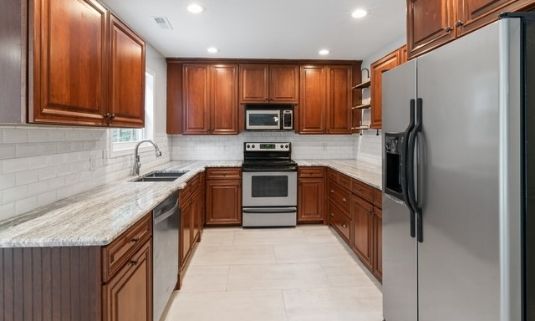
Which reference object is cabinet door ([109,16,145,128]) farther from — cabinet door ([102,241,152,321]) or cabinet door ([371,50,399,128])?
cabinet door ([371,50,399,128])

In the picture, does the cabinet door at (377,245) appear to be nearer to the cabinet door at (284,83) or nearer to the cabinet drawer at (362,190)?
the cabinet drawer at (362,190)

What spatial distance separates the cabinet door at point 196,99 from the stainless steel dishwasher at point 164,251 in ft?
7.90

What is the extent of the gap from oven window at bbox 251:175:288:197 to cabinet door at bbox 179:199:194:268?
1357mm

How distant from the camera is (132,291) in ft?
5.64

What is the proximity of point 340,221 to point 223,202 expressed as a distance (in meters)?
1.62

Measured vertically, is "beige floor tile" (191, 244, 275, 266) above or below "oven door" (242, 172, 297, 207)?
below

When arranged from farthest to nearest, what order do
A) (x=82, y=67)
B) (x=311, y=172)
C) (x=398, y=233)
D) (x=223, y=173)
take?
(x=311, y=172), (x=223, y=173), (x=398, y=233), (x=82, y=67)

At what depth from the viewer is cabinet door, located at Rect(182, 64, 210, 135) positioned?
16.4ft

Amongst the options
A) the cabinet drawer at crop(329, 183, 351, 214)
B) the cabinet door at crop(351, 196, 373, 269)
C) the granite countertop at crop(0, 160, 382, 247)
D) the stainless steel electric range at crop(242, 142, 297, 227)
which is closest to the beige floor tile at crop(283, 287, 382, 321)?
the cabinet door at crop(351, 196, 373, 269)

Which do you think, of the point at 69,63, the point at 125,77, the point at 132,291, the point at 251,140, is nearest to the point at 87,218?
the point at 132,291

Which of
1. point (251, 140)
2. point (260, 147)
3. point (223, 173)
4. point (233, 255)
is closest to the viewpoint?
point (233, 255)

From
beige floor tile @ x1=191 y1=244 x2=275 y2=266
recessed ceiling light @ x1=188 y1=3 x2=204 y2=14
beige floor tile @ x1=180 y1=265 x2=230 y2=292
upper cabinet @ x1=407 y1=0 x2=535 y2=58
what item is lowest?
beige floor tile @ x1=180 y1=265 x2=230 y2=292

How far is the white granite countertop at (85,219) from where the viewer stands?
4.57 ft

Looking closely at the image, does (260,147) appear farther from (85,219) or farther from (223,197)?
A: (85,219)
